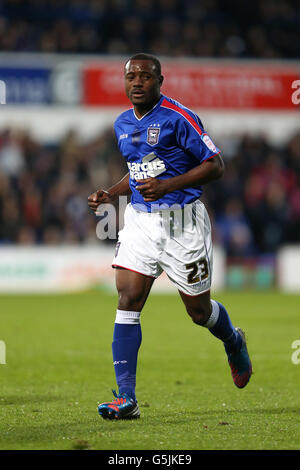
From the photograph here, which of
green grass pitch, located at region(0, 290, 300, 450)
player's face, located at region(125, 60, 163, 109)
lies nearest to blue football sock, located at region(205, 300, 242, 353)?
green grass pitch, located at region(0, 290, 300, 450)

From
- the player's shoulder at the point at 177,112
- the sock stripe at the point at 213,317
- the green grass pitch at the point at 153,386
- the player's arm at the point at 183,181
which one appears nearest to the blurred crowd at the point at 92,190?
the green grass pitch at the point at 153,386

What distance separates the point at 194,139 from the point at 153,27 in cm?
1599

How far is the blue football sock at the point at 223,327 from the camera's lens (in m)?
5.82

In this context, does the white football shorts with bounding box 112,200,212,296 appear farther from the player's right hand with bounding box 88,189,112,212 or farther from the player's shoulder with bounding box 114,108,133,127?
the player's shoulder with bounding box 114,108,133,127

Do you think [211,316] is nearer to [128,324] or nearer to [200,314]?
[200,314]

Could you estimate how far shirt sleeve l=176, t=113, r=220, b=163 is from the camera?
17.6ft

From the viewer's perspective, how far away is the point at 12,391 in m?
6.35

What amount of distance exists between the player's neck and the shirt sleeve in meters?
0.22

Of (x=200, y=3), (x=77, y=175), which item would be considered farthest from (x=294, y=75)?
(x=77, y=175)

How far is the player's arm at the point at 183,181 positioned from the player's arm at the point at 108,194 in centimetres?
34

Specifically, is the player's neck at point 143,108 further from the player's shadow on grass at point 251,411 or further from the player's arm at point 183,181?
the player's shadow on grass at point 251,411

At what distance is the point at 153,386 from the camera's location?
22.0 ft
